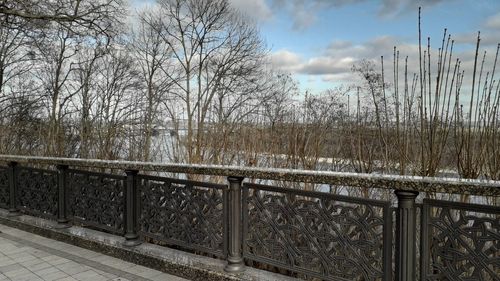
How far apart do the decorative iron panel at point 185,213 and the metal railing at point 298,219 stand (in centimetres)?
1

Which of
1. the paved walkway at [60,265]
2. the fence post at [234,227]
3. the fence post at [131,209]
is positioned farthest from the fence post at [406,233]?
the fence post at [131,209]

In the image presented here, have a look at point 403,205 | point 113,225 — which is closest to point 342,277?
point 403,205

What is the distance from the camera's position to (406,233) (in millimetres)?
2621

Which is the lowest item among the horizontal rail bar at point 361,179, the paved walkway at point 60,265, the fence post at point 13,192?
the paved walkway at point 60,265

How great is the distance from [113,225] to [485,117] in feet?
13.9

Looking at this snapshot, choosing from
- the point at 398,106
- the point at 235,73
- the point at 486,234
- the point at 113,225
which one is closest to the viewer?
the point at 486,234

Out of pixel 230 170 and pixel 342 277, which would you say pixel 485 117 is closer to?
pixel 342 277

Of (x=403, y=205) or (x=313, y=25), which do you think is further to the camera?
(x=313, y=25)

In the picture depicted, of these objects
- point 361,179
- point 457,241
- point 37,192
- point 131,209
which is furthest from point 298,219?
point 37,192

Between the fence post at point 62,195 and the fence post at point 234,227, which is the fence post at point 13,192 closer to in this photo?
the fence post at point 62,195

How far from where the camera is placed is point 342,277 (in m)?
2.98

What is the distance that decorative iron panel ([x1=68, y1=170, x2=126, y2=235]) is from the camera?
4586 millimetres

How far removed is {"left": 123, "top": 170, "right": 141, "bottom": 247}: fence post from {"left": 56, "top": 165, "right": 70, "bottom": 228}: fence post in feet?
4.75

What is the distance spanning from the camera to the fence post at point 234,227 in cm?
348
